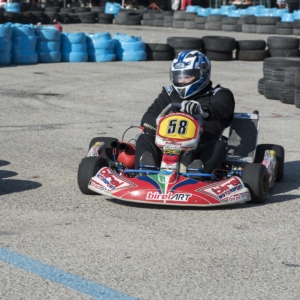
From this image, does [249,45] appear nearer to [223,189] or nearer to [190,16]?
[223,189]

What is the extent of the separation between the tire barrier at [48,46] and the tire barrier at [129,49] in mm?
1399

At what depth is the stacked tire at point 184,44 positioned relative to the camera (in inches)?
626

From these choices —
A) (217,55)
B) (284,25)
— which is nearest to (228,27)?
(284,25)

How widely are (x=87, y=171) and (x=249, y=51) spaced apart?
11824mm

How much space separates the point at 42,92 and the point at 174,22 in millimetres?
18435

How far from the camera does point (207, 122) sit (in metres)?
5.58

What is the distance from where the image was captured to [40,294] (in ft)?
11.2

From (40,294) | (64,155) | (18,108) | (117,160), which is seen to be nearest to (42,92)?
(18,108)


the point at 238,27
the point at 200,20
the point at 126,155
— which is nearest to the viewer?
the point at 126,155

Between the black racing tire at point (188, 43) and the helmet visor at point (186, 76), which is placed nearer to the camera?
the helmet visor at point (186, 76)

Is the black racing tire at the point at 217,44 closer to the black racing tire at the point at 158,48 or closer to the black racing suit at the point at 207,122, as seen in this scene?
the black racing tire at the point at 158,48

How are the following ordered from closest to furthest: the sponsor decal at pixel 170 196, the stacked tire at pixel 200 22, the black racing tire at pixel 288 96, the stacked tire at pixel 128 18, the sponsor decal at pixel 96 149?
the sponsor decal at pixel 170 196, the sponsor decal at pixel 96 149, the black racing tire at pixel 288 96, the stacked tire at pixel 200 22, the stacked tire at pixel 128 18

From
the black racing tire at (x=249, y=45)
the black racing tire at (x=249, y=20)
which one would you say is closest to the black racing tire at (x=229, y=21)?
the black racing tire at (x=249, y=20)

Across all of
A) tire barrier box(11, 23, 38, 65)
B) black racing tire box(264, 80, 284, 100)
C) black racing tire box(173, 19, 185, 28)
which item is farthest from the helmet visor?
black racing tire box(173, 19, 185, 28)
